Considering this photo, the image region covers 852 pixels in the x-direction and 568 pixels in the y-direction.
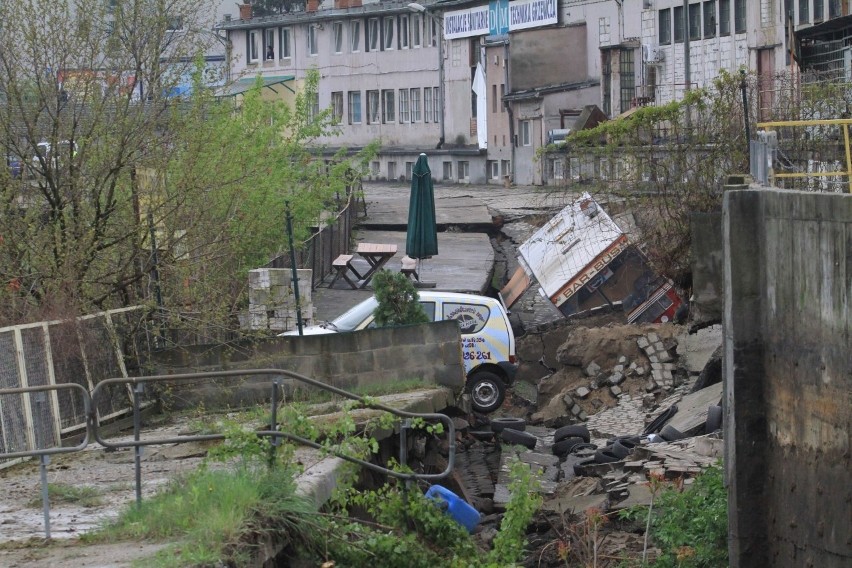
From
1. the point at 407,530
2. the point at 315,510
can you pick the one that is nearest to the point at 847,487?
the point at 407,530

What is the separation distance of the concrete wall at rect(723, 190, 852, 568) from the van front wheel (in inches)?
280

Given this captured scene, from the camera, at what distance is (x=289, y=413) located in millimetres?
11406

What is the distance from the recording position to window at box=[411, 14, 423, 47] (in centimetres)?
6812

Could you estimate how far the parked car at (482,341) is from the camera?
20578 mm

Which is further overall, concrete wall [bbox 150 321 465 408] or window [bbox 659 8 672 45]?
window [bbox 659 8 672 45]

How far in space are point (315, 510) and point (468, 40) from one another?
55260mm

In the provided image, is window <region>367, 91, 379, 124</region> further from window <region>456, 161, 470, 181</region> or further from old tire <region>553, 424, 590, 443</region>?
old tire <region>553, 424, 590, 443</region>

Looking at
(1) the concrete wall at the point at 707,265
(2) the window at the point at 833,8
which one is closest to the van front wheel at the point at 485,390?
(1) the concrete wall at the point at 707,265

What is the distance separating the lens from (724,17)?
4412 centimetres

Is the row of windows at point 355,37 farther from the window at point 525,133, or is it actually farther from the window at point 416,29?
the window at point 525,133

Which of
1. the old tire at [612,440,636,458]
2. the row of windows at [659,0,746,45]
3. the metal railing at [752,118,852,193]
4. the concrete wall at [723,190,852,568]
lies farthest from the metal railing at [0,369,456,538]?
the row of windows at [659,0,746,45]

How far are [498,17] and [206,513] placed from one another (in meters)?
53.1

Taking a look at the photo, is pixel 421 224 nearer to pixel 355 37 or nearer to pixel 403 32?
pixel 403 32

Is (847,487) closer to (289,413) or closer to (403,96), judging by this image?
(289,413)
